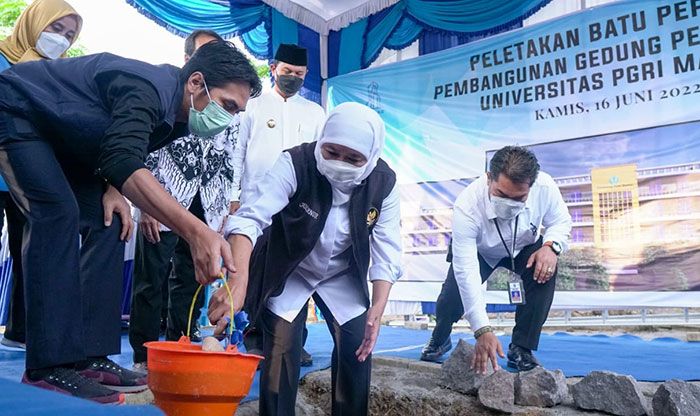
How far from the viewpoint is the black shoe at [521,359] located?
8.78 ft

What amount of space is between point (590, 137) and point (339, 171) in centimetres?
313

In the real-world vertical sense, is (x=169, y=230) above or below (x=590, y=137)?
below

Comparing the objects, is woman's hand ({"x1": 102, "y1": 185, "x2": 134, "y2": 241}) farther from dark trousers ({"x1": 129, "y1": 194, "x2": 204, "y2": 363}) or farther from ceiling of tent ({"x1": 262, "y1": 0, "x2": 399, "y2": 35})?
ceiling of tent ({"x1": 262, "y1": 0, "x2": 399, "y2": 35})

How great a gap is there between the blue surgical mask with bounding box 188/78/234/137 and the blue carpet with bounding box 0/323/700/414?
996 mm

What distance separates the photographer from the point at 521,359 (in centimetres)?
270

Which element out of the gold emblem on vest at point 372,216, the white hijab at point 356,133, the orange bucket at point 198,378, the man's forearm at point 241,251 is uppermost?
the white hijab at point 356,133

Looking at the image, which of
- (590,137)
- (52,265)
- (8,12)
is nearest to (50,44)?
(52,265)

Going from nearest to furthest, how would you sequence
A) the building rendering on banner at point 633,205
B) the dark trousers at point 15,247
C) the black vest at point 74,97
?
the black vest at point 74,97 → the dark trousers at point 15,247 → the building rendering on banner at point 633,205

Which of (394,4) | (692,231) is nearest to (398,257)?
(692,231)

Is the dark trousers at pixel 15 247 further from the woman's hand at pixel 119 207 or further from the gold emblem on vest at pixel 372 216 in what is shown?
the gold emblem on vest at pixel 372 216

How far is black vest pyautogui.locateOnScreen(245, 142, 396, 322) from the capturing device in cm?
181

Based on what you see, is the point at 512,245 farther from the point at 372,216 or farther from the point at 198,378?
the point at 198,378

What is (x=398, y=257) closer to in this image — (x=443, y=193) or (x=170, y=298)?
(x=170, y=298)

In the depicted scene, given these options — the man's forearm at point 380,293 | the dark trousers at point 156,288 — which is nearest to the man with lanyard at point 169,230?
the dark trousers at point 156,288
